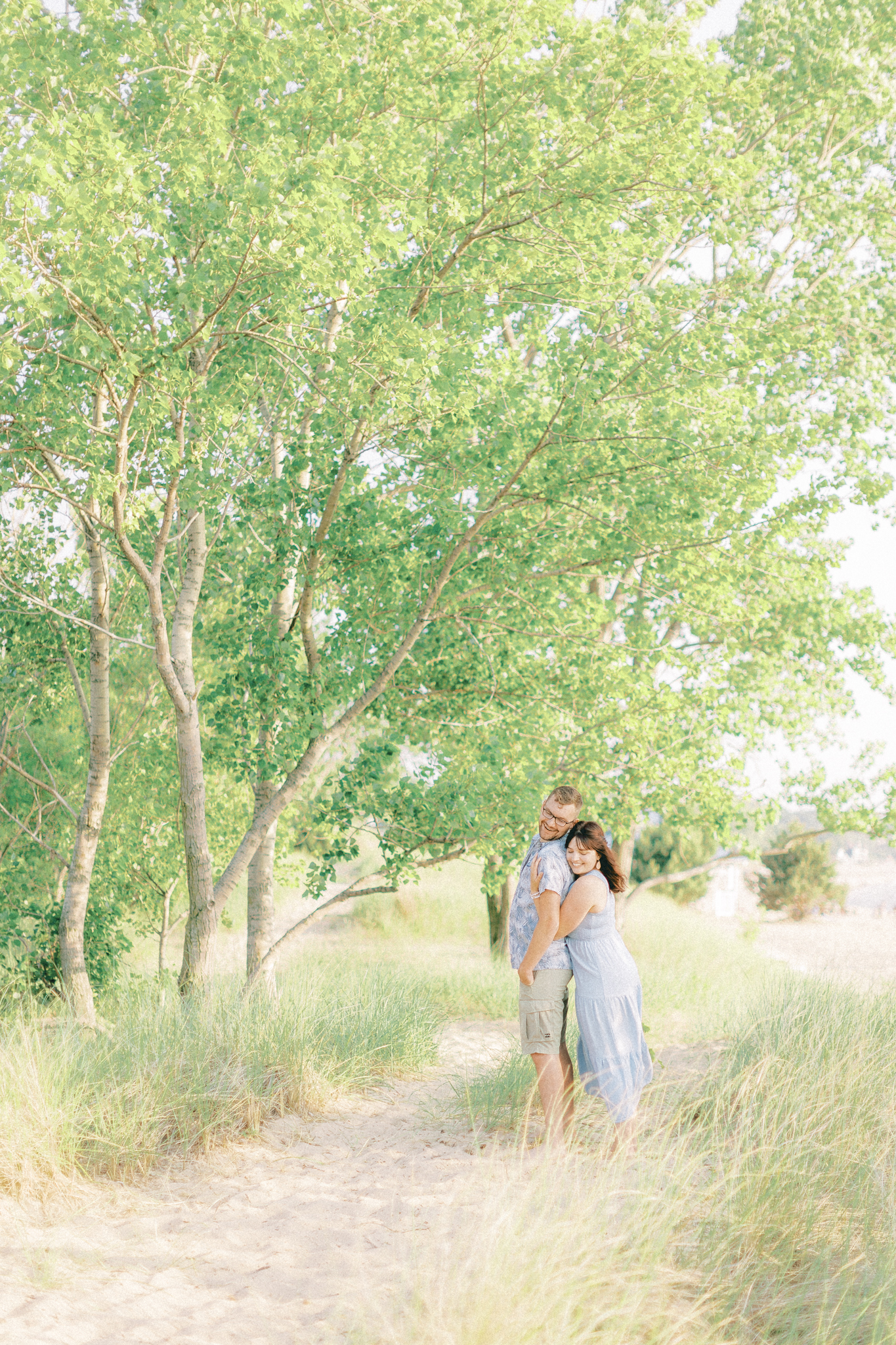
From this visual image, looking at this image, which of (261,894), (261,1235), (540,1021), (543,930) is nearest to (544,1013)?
(540,1021)

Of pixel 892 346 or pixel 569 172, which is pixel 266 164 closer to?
pixel 569 172

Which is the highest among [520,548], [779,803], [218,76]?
[218,76]

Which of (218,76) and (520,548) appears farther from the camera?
(520,548)

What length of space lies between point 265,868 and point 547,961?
4775mm

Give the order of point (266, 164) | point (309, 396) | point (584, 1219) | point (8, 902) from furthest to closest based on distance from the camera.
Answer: point (8, 902), point (309, 396), point (266, 164), point (584, 1219)

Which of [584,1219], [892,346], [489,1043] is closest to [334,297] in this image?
[584,1219]

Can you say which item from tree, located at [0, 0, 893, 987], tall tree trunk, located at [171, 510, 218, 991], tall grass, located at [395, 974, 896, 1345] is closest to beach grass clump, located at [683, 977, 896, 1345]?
tall grass, located at [395, 974, 896, 1345]

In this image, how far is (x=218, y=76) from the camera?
269 inches

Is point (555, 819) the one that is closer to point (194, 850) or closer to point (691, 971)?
point (194, 850)

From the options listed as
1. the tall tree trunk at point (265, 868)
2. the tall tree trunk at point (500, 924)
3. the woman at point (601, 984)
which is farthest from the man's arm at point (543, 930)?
the tall tree trunk at point (500, 924)

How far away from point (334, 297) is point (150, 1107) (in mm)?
5540

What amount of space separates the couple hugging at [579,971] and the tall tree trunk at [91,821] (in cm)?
512

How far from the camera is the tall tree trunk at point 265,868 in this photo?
29.9 ft

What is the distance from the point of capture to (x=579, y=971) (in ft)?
17.7
